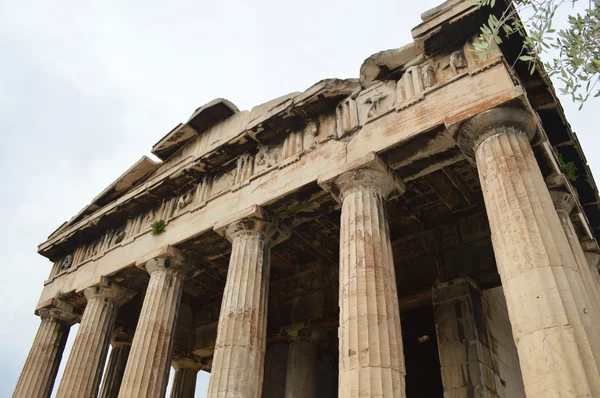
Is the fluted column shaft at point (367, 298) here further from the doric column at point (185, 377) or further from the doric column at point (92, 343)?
the doric column at point (185, 377)

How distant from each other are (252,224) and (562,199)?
704 centimetres

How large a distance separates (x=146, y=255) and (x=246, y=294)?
450 cm

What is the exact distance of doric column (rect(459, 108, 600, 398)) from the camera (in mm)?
5852

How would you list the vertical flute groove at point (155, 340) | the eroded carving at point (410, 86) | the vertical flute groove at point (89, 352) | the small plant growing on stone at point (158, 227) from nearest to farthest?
the eroded carving at point (410, 86)
the vertical flute groove at point (155, 340)
the vertical flute groove at point (89, 352)
the small plant growing on stone at point (158, 227)

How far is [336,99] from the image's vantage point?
11.6 meters

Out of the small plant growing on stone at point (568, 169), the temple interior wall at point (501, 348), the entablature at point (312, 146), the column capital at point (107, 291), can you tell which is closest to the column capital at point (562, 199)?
the entablature at point (312, 146)

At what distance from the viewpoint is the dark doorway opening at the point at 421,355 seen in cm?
1580

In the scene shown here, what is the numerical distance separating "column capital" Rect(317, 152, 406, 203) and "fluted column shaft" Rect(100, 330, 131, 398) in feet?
39.8

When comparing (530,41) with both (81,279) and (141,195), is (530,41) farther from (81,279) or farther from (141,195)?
(81,279)

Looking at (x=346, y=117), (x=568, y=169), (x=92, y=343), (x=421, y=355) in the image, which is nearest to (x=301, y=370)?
(x=421, y=355)

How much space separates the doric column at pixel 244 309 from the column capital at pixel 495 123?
5277mm

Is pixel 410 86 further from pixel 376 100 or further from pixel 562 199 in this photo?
pixel 562 199

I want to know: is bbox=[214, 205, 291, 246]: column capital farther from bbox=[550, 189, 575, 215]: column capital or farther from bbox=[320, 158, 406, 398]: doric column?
bbox=[550, 189, 575, 215]: column capital

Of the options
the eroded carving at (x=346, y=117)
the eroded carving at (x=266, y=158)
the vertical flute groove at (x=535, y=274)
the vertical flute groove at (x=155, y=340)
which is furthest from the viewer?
the eroded carving at (x=266, y=158)
